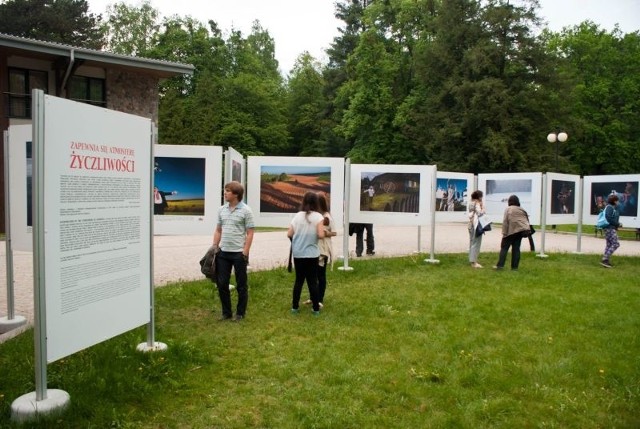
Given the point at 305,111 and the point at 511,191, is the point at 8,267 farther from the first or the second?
the point at 305,111

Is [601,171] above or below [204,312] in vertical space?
above

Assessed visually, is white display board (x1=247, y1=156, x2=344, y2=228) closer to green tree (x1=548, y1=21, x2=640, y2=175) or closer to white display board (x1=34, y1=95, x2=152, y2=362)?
white display board (x1=34, y1=95, x2=152, y2=362)

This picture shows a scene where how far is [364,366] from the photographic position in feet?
18.5

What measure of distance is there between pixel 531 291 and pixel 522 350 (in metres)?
Result: 3.77

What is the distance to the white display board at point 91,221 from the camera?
421cm

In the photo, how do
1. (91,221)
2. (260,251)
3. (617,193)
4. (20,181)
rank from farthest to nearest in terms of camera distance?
(617,193)
(260,251)
(20,181)
(91,221)

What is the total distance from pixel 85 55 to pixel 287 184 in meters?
15.8

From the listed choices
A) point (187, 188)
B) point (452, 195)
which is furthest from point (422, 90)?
point (187, 188)

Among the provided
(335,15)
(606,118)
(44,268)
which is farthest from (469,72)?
(44,268)

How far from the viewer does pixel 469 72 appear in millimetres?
38188

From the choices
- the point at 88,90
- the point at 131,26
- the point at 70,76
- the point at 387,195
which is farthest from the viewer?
the point at 131,26

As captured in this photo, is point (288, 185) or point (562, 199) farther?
point (562, 199)

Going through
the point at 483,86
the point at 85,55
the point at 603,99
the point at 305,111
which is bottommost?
the point at 85,55

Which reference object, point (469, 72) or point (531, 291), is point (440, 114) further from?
point (531, 291)
